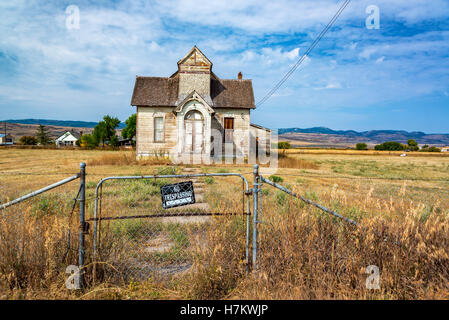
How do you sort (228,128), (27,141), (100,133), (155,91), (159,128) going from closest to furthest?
(159,128), (155,91), (228,128), (100,133), (27,141)

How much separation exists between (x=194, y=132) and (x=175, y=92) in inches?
158

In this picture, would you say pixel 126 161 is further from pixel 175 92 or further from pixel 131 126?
pixel 131 126

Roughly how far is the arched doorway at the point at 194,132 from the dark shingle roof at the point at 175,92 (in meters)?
1.98

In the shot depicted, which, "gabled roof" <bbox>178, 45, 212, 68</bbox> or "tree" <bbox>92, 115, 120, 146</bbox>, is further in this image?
"tree" <bbox>92, 115, 120, 146</bbox>

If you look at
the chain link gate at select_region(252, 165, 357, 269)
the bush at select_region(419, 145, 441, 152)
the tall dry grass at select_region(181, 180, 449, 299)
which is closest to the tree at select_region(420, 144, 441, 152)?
the bush at select_region(419, 145, 441, 152)

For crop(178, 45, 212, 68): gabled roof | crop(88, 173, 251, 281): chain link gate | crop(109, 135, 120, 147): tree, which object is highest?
crop(178, 45, 212, 68): gabled roof

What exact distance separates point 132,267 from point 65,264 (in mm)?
927

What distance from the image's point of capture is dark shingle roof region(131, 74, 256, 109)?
22656 mm

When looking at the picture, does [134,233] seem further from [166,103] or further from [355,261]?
[166,103]

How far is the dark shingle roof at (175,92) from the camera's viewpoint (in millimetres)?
22656

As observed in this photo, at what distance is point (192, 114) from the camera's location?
2167 cm

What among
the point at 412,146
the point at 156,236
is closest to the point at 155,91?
the point at 156,236

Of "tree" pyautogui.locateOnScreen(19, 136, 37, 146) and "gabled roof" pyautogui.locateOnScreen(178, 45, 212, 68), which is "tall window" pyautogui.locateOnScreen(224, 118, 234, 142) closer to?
"gabled roof" pyautogui.locateOnScreen(178, 45, 212, 68)

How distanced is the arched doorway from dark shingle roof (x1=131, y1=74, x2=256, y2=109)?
1.98m
